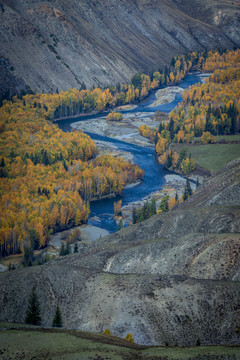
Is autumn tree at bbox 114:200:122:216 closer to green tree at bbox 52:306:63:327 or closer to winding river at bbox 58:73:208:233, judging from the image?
winding river at bbox 58:73:208:233

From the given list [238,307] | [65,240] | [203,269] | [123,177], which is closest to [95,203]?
[123,177]

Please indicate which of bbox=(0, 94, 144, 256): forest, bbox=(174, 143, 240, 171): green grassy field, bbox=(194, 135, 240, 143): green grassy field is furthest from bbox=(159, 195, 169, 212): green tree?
bbox=(194, 135, 240, 143): green grassy field

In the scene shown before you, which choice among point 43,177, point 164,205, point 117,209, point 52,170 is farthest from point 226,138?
point 43,177

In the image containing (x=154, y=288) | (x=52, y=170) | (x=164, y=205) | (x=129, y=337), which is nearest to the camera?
(x=129, y=337)

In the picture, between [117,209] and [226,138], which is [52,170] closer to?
[117,209]

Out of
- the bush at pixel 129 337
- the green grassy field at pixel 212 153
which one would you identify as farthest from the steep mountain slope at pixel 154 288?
the green grassy field at pixel 212 153

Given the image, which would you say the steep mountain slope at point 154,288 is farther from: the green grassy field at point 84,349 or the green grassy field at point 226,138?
the green grassy field at point 226,138
